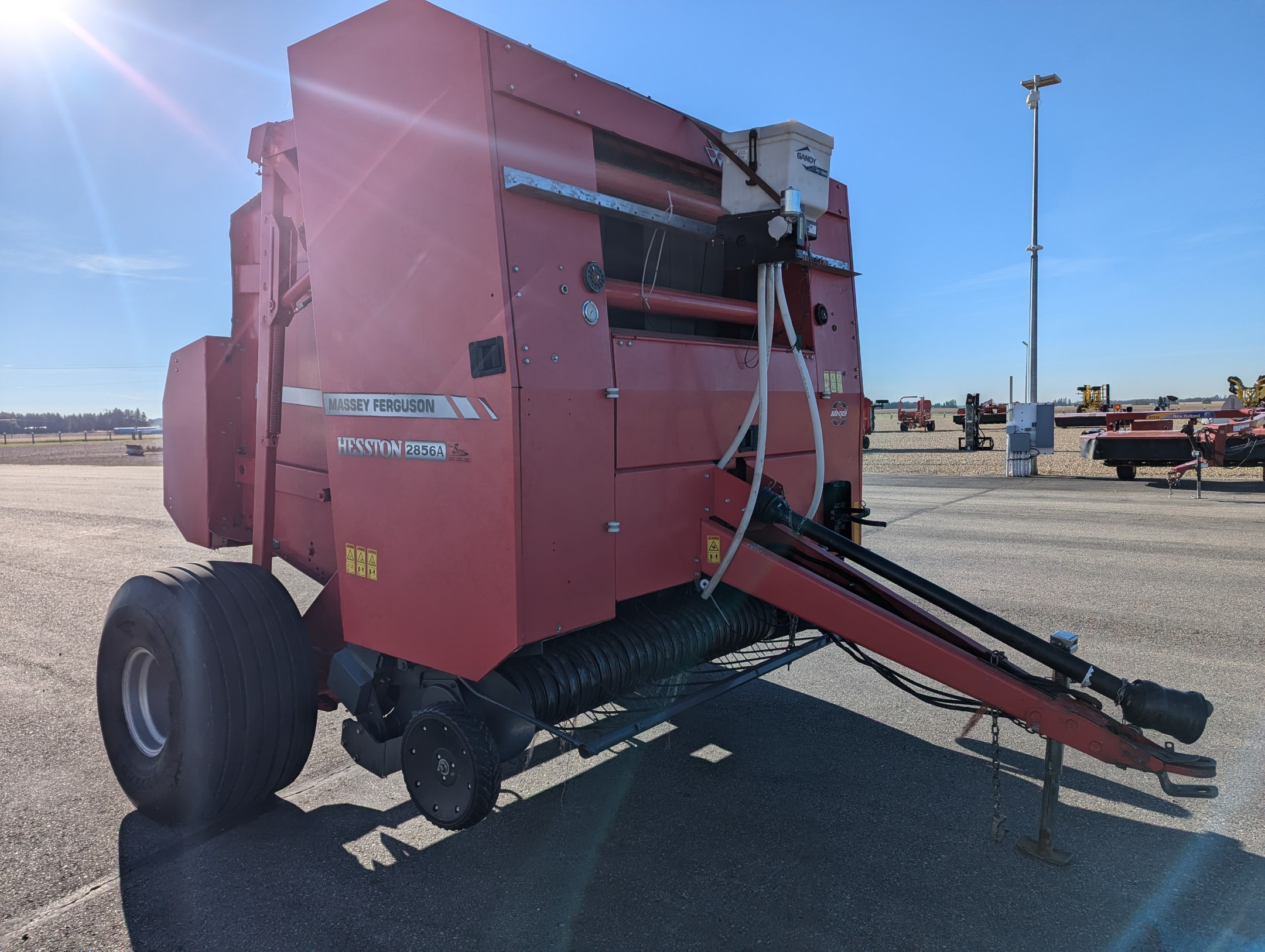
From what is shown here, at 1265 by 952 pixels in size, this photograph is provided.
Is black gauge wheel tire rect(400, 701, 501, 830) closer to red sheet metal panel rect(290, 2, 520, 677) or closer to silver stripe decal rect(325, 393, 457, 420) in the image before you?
red sheet metal panel rect(290, 2, 520, 677)

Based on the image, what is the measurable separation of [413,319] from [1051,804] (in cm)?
284

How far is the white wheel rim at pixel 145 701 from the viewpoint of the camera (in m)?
A: 3.32

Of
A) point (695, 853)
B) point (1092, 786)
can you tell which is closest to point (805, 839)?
point (695, 853)

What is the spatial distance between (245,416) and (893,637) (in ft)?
11.0

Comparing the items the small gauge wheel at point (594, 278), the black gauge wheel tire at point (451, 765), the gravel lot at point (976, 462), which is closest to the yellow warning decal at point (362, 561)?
the black gauge wheel tire at point (451, 765)

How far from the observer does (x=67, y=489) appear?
18828mm

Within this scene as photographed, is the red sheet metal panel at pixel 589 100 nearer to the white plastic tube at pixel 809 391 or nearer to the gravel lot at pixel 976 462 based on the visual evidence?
the white plastic tube at pixel 809 391

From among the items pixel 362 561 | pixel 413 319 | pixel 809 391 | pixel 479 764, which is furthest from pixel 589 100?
pixel 479 764

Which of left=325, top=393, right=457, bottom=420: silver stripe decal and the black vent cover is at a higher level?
the black vent cover

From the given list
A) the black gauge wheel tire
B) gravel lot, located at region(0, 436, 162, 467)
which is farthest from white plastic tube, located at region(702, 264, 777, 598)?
gravel lot, located at region(0, 436, 162, 467)

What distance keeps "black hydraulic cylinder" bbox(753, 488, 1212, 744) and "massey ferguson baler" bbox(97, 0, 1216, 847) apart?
0.01 m

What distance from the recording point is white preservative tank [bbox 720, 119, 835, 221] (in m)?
2.97

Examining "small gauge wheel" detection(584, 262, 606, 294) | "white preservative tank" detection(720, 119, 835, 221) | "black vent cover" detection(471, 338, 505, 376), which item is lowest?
"black vent cover" detection(471, 338, 505, 376)

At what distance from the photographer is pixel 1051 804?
279 centimetres
